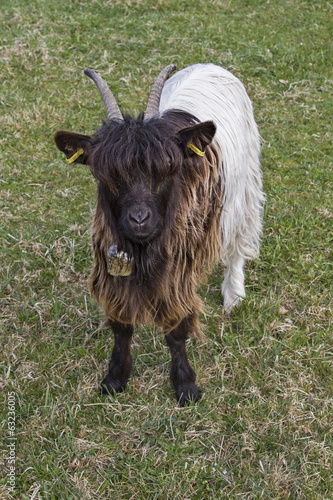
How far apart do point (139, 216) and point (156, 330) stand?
1.76m

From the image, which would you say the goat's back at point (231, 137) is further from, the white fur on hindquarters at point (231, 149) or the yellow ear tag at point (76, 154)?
the yellow ear tag at point (76, 154)

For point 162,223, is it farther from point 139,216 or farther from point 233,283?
point 233,283

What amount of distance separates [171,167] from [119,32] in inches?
248

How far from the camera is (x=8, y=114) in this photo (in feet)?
21.8

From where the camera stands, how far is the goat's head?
8.91 feet

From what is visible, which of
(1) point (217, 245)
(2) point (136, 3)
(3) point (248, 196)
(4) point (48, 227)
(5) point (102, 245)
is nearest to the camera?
(5) point (102, 245)

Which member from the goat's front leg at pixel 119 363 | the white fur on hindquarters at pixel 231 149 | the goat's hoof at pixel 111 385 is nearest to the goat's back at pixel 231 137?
the white fur on hindquarters at pixel 231 149

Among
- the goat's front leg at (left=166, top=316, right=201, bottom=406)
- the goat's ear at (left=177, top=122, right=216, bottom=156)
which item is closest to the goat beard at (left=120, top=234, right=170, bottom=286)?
the goat's ear at (left=177, top=122, right=216, bottom=156)

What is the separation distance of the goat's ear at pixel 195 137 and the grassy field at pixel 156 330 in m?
1.75

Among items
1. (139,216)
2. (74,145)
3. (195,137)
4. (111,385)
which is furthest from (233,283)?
(74,145)

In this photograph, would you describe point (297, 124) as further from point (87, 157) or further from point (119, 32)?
point (87, 157)

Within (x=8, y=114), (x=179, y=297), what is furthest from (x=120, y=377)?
(x=8, y=114)

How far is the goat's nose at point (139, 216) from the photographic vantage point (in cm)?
270

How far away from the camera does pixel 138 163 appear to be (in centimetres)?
273
